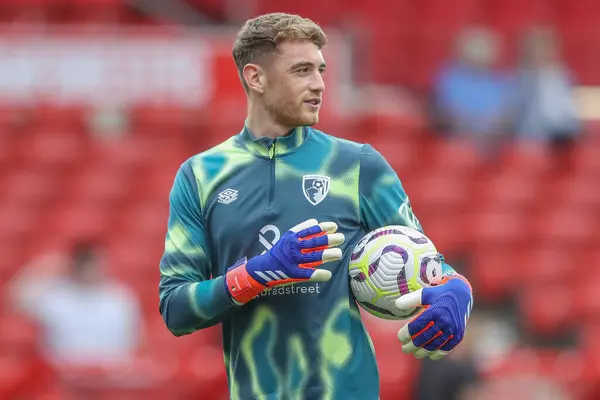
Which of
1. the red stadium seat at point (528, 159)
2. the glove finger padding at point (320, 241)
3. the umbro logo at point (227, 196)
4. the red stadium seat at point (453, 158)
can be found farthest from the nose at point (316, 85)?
the red stadium seat at point (528, 159)

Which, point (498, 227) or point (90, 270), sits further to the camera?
point (498, 227)

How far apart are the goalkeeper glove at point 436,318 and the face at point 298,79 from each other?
0.68m

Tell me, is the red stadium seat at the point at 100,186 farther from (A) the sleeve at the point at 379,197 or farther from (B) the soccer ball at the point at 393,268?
(B) the soccer ball at the point at 393,268

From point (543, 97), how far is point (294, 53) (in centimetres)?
880

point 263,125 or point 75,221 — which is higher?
point 263,125

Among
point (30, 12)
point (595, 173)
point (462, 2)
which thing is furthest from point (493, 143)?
point (30, 12)

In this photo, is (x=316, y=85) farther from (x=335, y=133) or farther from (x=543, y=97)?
(x=543, y=97)

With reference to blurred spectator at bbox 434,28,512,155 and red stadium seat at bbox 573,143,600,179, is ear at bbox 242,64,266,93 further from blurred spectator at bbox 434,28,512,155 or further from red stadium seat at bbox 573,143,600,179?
red stadium seat at bbox 573,143,600,179

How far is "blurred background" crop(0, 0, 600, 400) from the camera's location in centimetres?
1008

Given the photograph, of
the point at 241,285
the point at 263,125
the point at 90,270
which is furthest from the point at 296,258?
the point at 90,270

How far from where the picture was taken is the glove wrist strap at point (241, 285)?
13.1 feet

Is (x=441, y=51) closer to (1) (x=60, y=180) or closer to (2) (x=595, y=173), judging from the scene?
(2) (x=595, y=173)

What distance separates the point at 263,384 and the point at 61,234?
8.27 metres

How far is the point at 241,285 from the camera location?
159 inches
